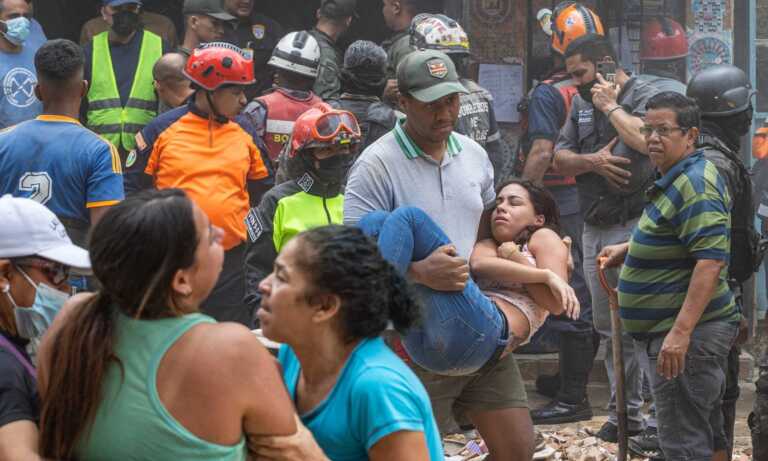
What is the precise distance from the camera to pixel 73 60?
548 centimetres

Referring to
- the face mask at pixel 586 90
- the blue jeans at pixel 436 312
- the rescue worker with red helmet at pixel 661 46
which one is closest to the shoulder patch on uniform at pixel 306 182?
the blue jeans at pixel 436 312

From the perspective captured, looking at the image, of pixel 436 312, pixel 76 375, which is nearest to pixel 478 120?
pixel 436 312

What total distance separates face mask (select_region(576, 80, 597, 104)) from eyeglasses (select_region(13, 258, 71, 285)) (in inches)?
192

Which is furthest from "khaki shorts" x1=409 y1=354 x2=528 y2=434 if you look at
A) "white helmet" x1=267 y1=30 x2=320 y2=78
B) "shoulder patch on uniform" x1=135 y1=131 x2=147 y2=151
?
"white helmet" x1=267 y1=30 x2=320 y2=78

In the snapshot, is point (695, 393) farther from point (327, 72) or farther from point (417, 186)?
point (327, 72)

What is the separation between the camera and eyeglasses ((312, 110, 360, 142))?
555 cm

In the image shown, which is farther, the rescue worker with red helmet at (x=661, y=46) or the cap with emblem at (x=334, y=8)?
the rescue worker with red helmet at (x=661, y=46)

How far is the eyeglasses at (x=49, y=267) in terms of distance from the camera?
125 inches

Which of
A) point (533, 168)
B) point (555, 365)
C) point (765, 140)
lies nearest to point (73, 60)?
point (533, 168)

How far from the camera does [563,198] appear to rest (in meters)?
8.32

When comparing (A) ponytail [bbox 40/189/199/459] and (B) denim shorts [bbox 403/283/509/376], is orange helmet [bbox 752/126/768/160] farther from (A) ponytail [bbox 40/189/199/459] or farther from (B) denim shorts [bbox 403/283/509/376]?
(A) ponytail [bbox 40/189/199/459]

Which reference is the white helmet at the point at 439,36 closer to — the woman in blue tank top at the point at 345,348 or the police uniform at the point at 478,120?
the police uniform at the point at 478,120

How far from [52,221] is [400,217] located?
1319mm

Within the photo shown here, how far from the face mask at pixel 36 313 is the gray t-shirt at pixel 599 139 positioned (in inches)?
176
